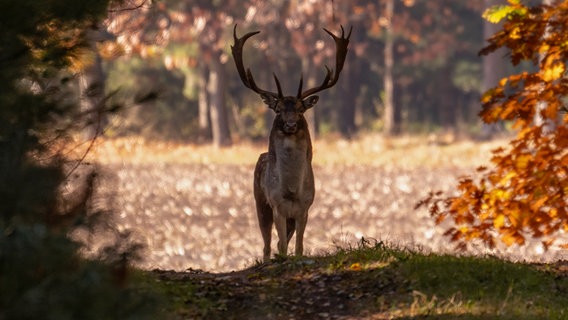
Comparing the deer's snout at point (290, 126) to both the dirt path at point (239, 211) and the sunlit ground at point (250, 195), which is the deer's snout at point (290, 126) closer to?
the sunlit ground at point (250, 195)

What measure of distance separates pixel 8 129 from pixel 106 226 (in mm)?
833

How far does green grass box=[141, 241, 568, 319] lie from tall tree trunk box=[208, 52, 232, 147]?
3168 cm

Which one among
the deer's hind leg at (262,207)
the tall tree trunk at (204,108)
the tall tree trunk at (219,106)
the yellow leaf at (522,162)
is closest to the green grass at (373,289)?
the yellow leaf at (522,162)

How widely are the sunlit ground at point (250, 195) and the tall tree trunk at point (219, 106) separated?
81 cm

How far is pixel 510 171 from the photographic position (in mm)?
11320

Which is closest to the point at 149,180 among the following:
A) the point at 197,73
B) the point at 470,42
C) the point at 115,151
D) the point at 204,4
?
the point at 115,151

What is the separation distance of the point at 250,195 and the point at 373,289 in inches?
695

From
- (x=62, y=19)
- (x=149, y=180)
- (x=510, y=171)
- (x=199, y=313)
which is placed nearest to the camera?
(x=62, y=19)

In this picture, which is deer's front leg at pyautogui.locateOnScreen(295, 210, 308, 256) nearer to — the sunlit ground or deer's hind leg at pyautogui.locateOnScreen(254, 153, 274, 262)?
the sunlit ground

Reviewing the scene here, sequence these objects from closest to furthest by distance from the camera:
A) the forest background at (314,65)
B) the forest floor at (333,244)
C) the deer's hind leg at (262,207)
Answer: the forest floor at (333,244) → the deer's hind leg at (262,207) → the forest background at (314,65)

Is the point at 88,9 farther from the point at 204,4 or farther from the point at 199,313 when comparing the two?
the point at 204,4

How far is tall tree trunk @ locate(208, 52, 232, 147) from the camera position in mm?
42719

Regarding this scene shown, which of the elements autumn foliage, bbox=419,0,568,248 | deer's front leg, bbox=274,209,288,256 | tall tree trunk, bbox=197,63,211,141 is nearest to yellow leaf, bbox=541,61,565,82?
autumn foliage, bbox=419,0,568,248

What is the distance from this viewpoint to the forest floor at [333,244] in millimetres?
9539
